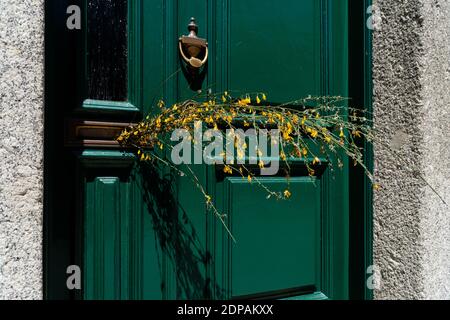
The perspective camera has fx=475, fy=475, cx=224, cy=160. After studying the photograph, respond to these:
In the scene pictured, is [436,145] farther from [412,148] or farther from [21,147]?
[21,147]

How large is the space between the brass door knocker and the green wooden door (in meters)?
0.04

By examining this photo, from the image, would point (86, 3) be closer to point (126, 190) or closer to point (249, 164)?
point (126, 190)

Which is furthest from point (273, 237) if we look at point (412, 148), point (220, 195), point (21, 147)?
point (21, 147)

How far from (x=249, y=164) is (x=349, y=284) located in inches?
37.3

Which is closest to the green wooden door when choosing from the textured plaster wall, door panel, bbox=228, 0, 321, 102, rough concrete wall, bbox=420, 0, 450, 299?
door panel, bbox=228, 0, 321, 102

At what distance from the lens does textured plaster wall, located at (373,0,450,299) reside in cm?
246

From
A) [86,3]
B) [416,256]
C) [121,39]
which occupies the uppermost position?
[86,3]

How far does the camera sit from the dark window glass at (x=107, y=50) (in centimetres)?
206

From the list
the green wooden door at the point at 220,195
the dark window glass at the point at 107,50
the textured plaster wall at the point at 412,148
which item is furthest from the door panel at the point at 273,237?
the dark window glass at the point at 107,50

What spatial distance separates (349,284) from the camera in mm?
2693

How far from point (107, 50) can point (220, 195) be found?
859 mm

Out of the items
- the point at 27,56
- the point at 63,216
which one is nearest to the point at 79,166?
the point at 63,216

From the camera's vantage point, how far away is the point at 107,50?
2080 mm

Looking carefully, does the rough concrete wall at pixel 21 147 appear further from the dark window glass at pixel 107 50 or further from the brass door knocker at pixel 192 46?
the brass door knocker at pixel 192 46
